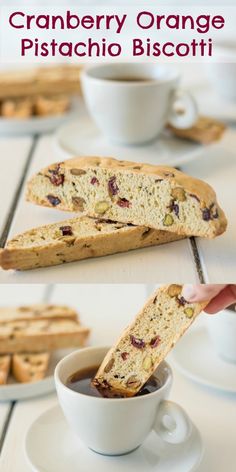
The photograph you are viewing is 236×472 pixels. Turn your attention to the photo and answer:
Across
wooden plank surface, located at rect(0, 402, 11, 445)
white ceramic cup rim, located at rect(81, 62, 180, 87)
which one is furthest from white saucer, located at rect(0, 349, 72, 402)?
white ceramic cup rim, located at rect(81, 62, 180, 87)

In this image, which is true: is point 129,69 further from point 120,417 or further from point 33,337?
point 120,417

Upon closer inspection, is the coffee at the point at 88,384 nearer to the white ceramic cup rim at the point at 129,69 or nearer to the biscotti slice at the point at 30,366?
the biscotti slice at the point at 30,366

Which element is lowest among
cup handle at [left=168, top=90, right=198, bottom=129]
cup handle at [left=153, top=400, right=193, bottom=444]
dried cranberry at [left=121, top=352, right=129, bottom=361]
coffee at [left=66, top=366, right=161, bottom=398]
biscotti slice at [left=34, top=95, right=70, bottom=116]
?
cup handle at [left=153, top=400, right=193, bottom=444]

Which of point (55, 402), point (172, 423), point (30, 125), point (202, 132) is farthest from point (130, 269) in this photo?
point (30, 125)

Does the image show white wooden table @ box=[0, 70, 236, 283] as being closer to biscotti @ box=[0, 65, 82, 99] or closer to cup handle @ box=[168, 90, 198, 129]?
cup handle @ box=[168, 90, 198, 129]

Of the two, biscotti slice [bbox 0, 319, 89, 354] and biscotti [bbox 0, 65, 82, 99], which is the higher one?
biscotti [bbox 0, 65, 82, 99]

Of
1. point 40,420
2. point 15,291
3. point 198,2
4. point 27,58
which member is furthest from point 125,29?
point 40,420

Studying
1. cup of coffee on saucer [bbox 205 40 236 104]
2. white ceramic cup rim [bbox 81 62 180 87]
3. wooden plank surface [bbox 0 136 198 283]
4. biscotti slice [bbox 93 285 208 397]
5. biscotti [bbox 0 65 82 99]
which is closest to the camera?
wooden plank surface [bbox 0 136 198 283]
